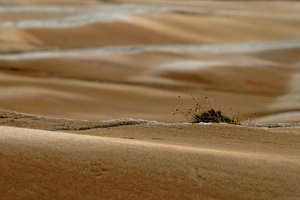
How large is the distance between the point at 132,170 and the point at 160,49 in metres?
12.0

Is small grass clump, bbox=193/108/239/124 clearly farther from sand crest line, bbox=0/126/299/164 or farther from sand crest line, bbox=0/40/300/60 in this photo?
sand crest line, bbox=0/40/300/60

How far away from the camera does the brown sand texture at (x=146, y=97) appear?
9.87 ft

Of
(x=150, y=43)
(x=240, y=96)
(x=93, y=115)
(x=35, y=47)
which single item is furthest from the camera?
(x=150, y=43)

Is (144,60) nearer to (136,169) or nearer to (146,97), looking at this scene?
(146,97)

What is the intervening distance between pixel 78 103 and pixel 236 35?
302 inches

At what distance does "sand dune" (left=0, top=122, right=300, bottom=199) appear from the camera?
292cm

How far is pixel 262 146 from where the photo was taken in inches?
146

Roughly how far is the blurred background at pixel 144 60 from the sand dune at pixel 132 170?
13.3ft

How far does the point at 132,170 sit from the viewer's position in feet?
10.1

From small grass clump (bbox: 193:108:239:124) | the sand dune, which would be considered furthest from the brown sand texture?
small grass clump (bbox: 193:108:239:124)

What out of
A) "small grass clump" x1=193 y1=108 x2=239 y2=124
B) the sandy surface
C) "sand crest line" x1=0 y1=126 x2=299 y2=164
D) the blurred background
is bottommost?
the sandy surface

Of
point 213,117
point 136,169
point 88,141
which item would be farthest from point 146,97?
point 136,169

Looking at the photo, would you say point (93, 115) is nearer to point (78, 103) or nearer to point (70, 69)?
point (78, 103)

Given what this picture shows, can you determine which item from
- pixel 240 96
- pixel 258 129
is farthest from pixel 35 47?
pixel 258 129
